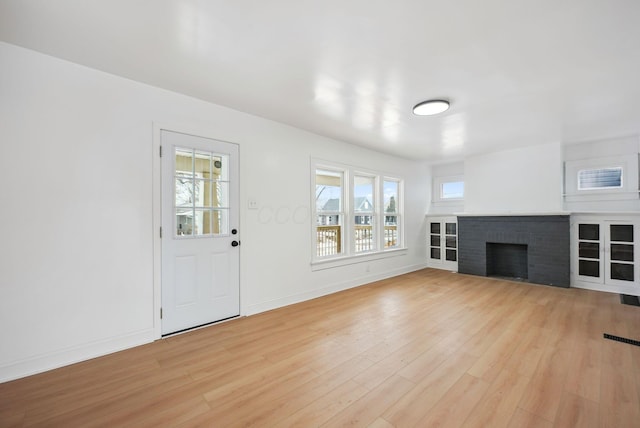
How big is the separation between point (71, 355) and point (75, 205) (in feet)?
4.18

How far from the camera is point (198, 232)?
3.05 meters

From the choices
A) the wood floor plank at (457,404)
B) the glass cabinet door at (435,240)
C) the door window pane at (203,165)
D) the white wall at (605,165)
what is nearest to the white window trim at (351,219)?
the glass cabinet door at (435,240)

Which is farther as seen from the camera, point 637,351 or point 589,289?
point 589,289

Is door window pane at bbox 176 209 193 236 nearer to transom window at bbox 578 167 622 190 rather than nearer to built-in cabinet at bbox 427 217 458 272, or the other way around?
built-in cabinet at bbox 427 217 458 272

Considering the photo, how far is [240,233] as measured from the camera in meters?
3.36

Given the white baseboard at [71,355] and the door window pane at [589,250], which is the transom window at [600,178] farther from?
the white baseboard at [71,355]

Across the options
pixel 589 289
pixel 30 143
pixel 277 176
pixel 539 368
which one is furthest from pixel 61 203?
pixel 589 289

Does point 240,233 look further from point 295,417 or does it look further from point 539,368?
point 539,368

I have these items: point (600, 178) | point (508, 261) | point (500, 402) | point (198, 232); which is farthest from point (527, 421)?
point (600, 178)

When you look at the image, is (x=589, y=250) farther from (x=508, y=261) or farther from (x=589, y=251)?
(x=508, y=261)

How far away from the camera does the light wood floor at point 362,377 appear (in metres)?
1.70

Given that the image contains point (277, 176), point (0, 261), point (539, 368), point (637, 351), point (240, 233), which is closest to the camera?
point (0, 261)

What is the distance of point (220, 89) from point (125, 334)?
256 cm

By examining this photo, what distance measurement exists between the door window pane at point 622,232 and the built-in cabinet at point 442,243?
2392 mm
